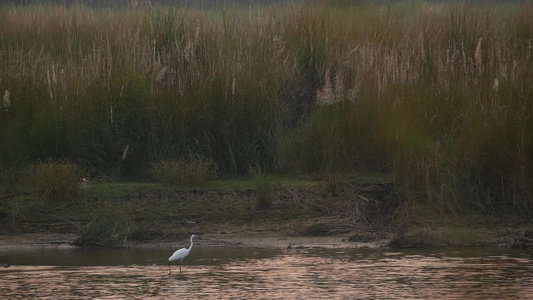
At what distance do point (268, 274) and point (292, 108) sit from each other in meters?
5.54

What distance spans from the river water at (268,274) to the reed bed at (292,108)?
5.34 ft

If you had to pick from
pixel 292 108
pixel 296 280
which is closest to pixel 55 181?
pixel 292 108

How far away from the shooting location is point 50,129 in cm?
1321

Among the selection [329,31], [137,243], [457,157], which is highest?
[329,31]

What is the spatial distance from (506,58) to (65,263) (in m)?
6.94

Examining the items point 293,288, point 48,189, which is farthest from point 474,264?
point 48,189

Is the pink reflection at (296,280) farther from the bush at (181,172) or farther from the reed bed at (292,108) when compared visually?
the bush at (181,172)

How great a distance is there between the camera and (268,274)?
9320 millimetres

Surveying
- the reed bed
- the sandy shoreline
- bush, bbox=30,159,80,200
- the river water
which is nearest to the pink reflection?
the river water

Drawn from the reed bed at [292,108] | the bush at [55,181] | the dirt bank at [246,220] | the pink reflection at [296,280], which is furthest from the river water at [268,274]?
the reed bed at [292,108]

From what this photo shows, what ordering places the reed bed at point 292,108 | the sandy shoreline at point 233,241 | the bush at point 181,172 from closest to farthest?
the sandy shoreline at point 233,241
the reed bed at point 292,108
the bush at point 181,172

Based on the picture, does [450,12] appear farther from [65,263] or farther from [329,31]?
[65,263]

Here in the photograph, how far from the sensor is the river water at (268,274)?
8492 mm

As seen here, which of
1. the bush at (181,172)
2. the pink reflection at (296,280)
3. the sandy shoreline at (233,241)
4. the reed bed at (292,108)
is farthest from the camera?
the bush at (181,172)
